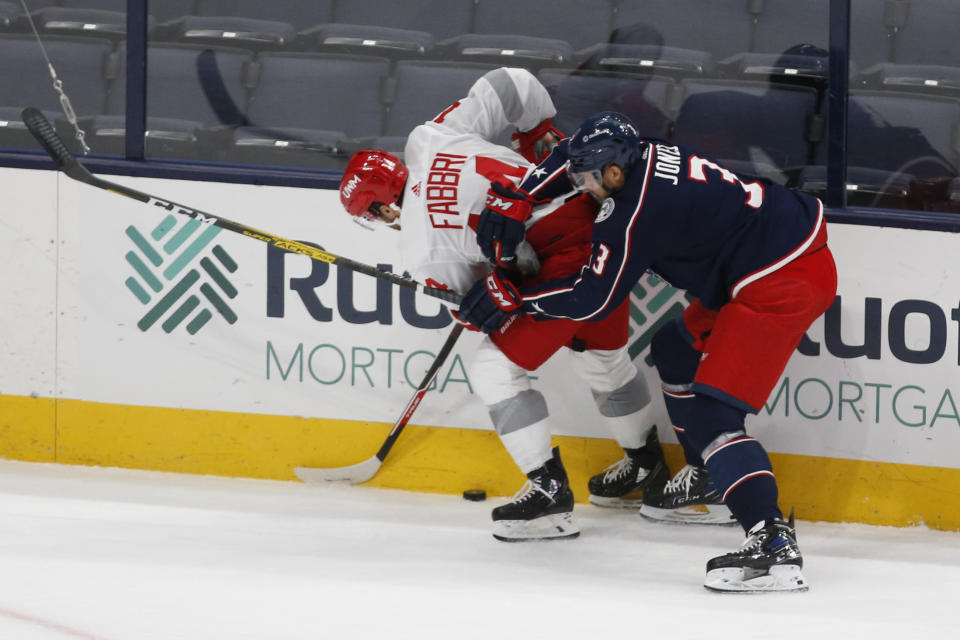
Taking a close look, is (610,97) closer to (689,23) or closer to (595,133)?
(689,23)

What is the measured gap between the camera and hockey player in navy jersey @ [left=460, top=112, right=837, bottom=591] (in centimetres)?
271

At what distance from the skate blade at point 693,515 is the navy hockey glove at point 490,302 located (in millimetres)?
686

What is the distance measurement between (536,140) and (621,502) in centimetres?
97

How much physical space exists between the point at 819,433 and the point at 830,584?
19.7 inches

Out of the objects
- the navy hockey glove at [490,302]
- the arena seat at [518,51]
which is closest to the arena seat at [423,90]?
the arena seat at [518,51]

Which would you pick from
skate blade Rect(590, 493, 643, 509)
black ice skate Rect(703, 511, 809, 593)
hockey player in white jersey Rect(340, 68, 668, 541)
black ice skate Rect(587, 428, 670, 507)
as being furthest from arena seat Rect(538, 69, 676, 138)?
black ice skate Rect(703, 511, 809, 593)

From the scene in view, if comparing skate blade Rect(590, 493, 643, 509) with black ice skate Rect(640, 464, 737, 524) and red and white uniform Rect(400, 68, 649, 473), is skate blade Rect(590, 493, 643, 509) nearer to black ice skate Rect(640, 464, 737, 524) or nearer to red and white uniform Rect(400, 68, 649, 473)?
black ice skate Rect(640, 464, 737, 524)

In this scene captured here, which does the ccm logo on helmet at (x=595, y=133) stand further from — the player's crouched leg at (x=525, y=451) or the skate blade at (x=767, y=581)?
the skate blade at (x=767, y=581)

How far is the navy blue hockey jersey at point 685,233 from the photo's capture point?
2.71 meters

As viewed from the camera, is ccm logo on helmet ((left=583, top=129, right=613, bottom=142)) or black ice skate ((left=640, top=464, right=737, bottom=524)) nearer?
ccm logo on helmet ((left=583, top=129, right=613, bottom=142))

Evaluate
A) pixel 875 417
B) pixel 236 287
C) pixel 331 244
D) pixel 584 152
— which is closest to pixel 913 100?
pixel 875 417

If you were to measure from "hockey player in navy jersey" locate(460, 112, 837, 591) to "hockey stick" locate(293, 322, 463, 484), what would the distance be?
19.7 inches

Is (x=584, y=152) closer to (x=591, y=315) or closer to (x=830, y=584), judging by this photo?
(x=591, y=315)

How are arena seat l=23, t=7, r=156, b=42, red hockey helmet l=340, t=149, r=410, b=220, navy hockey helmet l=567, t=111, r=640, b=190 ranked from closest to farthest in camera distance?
1. navy hockey helmet l=567, t=111, r=640, b=190
2. red hockey helmet l=340, t=149, r=410, b=220
3. arena seat l=23, t=7, r=156, b=42
